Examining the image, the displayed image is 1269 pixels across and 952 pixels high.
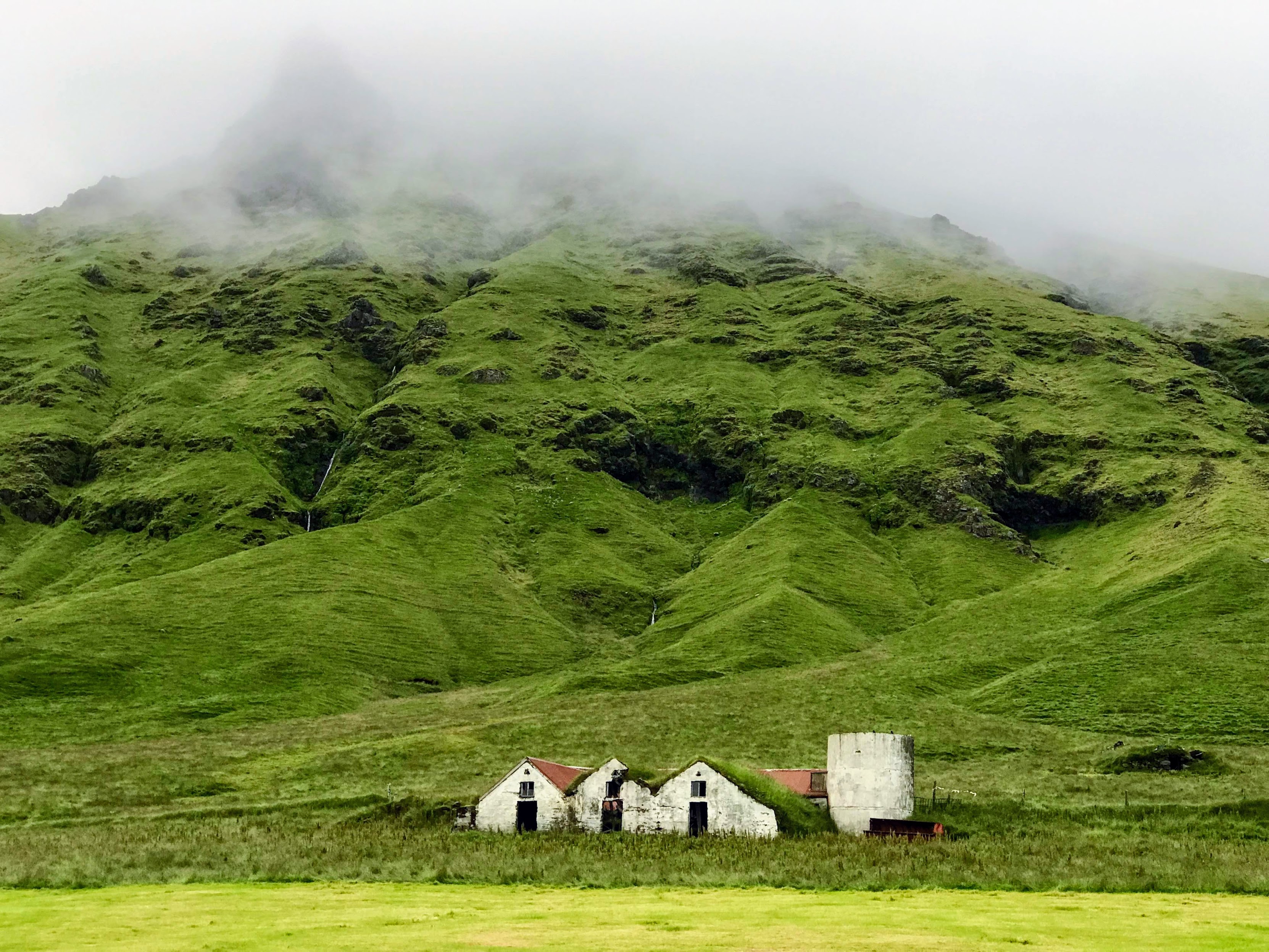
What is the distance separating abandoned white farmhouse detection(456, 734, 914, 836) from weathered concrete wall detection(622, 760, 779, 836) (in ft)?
0.21

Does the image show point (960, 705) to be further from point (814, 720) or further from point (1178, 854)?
point (1178, 854)

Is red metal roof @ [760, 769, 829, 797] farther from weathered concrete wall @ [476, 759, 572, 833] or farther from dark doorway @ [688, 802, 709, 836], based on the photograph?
weathered concrete wall @ [476, 759, 572, 833]

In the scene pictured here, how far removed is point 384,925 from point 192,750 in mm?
90433

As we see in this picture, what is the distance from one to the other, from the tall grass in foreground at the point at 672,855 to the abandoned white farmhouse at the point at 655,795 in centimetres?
287

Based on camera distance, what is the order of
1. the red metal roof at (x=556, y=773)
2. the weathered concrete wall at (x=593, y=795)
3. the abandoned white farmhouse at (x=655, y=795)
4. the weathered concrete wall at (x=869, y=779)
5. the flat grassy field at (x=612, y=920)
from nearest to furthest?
the flat grassy field at (x=612, y=920)
the abandoned white farmhouse at (x=655, y=795)
the weathered concrete wall at (x=869, y=779)
the weathered concrete wall at (x=593, y=795)
the red metal roof at (x=556, y=773)

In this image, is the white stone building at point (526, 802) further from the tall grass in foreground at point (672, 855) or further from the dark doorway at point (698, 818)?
the dark doorway at point (698, 818)

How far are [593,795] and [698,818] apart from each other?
8.54 meters

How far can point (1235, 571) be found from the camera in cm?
16238

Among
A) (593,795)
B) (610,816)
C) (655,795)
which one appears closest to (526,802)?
(593,795)

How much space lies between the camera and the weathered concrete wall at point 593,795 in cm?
8100

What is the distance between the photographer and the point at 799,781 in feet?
279

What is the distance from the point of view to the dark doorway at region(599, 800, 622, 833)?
8112 centimetres

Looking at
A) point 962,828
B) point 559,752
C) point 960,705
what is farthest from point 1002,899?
point 960,705

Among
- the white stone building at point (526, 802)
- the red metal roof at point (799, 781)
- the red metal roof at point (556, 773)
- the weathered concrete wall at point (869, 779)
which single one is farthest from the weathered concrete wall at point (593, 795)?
the weathered concrete wall at point (869, 779)
